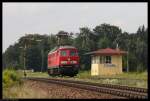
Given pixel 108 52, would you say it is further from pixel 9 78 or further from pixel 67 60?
pixel 9 78

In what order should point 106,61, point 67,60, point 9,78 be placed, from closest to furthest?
point 9,78 < point 106,61 < point 67,60

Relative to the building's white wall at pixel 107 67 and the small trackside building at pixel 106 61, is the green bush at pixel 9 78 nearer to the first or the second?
the small trackside building at pixel 106 61

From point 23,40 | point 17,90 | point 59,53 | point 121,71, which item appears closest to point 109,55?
point 121,71

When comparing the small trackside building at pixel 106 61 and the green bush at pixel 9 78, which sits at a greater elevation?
the small trackside building at pixel 106 61

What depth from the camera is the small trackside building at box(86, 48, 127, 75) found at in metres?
34.5

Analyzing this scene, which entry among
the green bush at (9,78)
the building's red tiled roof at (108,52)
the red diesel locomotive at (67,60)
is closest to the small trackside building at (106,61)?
the building's red tiled roof at (108,52)

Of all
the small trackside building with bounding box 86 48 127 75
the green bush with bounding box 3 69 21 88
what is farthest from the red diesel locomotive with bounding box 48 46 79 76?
the green bush with bounding box 3 69 21 88

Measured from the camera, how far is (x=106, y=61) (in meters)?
36.2

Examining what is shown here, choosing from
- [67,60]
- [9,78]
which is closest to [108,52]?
[67,60]

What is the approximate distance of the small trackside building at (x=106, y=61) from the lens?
3450 centimetres

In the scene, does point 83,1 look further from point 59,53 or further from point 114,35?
point 59,53

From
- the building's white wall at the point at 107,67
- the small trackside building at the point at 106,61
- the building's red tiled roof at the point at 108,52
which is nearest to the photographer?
the building's red tiled roof at the point at 108,52

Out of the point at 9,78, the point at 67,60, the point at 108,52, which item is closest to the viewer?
the point at 9,78

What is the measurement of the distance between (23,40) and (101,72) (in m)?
9.78
